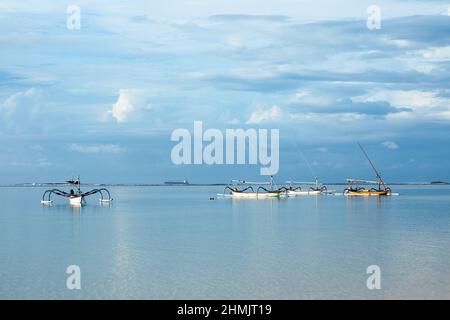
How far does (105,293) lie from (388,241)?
27.2m

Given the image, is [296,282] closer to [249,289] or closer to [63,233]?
[249,289]

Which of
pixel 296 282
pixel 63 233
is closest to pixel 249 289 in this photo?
pixel 296 282

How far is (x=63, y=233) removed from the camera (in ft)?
191
